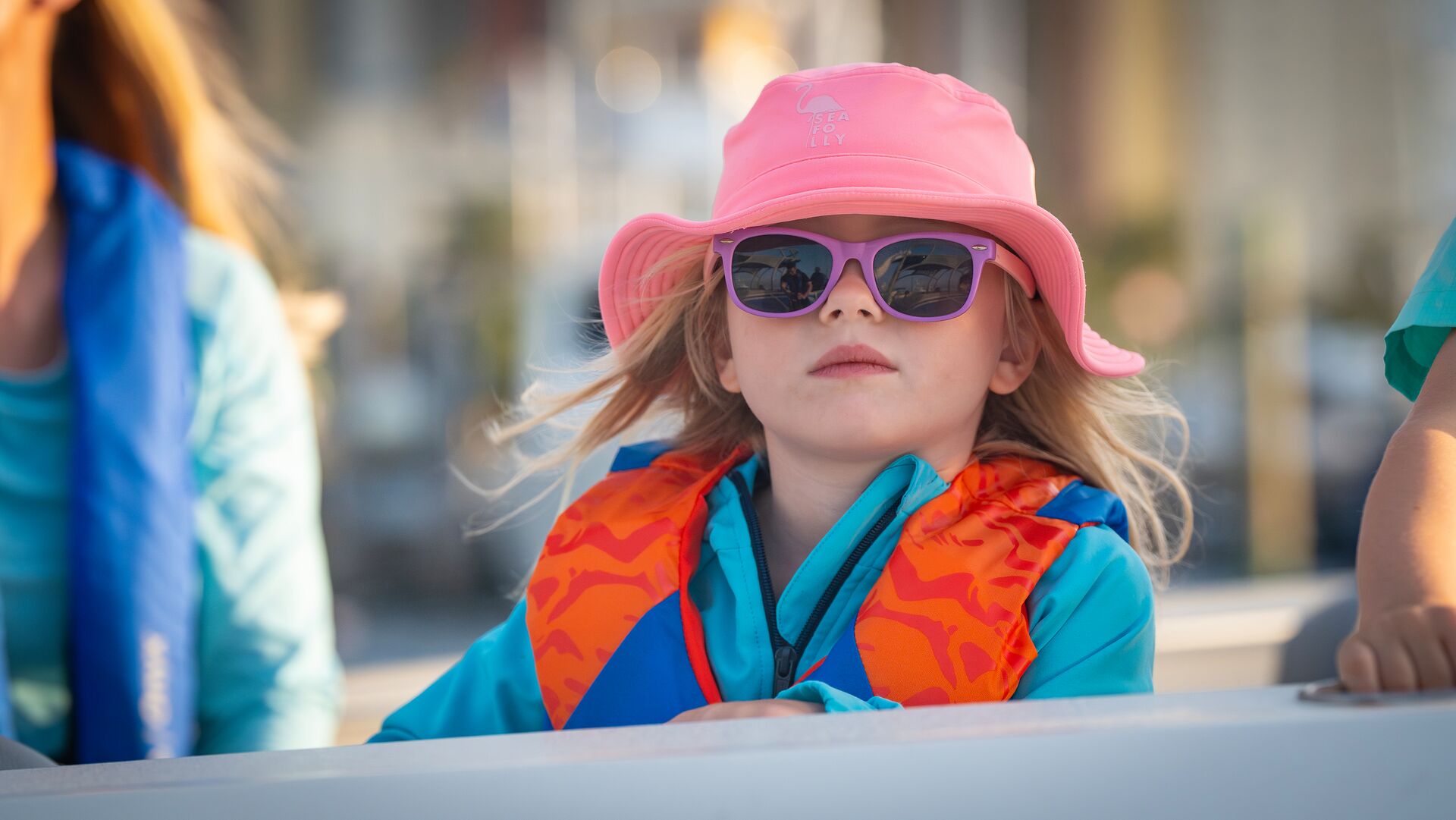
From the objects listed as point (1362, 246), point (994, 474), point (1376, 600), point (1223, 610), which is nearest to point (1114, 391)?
point (994, 474)

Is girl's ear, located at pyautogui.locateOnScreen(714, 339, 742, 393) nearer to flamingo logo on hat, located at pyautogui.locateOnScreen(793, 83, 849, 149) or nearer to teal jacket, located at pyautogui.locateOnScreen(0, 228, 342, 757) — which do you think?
flamingo logo on hat, located at pyautogui.locateOnScreen(793, 83, 849, 149)

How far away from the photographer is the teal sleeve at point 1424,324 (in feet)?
4.38

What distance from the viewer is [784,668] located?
1.45m

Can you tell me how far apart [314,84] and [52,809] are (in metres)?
10.8

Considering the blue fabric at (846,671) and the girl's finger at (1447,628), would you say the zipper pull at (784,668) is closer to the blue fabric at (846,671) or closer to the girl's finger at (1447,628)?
the blue fabric at (846,671)

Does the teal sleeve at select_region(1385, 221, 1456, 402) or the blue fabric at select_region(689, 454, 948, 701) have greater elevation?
the teal sleeve at select_region(1385, 221, 1456, 402)

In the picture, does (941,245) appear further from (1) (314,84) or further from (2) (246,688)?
(1) (314,84)

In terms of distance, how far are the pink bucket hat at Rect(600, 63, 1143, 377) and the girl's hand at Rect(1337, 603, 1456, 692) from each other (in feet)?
2.26

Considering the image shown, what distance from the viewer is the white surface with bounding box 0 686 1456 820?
714 millimetres

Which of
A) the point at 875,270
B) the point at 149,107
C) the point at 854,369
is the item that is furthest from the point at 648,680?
the point at 149,107

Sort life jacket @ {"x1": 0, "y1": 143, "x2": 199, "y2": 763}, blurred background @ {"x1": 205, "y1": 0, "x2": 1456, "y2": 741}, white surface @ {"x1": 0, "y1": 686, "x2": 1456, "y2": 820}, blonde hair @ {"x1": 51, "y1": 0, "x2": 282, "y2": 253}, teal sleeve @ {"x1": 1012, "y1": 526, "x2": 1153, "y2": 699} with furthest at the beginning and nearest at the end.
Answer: blurred background @ {"x1": 205, "y1": 0, "x2": 1456, "y2": 741} → blonde hair @ {"x1": 51, "y1": 0, "x2": 282, "y2": 253} → life jacket @ {"x1": 0, "y1": 143, "x2": 199, "y2": 763} → teal sleeve @ {"x1": 1012, "y1": 526, "x2": 1153, "y2": 699} → white surface @ {"x1": 0, "y1": 686, "x2": 1456, "y2": 820}

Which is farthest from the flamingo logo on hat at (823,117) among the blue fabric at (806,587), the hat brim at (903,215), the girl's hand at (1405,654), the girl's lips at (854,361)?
the girl's hand at (1405,654)

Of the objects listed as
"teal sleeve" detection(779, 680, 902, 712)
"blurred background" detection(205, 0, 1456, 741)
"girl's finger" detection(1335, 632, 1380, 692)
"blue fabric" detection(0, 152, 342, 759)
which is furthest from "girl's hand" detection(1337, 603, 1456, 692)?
"blurred background" detection(205, 0, 1456, 741)

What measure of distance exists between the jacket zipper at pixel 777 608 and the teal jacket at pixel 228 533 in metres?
0.90
